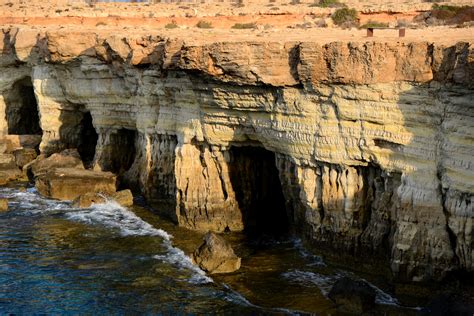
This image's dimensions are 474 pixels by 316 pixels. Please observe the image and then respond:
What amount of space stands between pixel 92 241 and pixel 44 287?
418 cm

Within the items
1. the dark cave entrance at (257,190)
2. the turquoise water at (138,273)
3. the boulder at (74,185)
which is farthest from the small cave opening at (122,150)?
the dark cave entrance at (257,190)

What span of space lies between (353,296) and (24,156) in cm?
2399

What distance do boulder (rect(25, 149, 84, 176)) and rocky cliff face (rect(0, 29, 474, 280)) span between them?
3.72 metres

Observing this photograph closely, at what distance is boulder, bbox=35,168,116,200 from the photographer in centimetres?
3152

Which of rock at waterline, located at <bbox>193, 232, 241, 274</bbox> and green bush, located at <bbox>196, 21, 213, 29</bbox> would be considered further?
green bush, located at <bbox>196, 21, 213, 29</bbox>

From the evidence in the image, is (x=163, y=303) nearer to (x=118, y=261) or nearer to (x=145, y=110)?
(x=118, y=261)

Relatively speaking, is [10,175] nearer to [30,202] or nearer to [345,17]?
[30,202]

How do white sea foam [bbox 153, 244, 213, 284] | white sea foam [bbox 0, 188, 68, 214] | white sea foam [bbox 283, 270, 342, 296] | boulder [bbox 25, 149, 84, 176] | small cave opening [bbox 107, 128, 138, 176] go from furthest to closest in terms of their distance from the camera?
Result: boulder [bbox 25, 149, 84, 176], small cave opening [bbox 107, 128, 138, 176], white sea foam [bbox 0, 188, 68, 214], white sea foam [bbox 153, 244, 213, 284], white sea foam [bbox 283, 270, 342, 296]

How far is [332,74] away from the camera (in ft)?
67.9

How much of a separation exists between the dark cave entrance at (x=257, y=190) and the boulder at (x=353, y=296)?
Result: 7039 mm

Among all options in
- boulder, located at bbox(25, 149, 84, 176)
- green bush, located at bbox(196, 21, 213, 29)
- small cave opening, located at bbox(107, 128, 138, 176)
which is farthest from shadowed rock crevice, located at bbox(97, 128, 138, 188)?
green bush, located at bbox(196, 21, 213, 29)

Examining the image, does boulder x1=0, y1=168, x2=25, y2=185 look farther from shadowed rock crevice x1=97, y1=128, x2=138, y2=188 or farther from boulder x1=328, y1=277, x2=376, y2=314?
boulder x1=328, y1=277, x2=376, y2=314

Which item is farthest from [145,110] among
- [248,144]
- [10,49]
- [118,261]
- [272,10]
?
[272,10]


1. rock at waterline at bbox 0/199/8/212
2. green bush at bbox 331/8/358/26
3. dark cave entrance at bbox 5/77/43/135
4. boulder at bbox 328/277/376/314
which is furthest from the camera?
green bush at bbox 331/8/358/26
